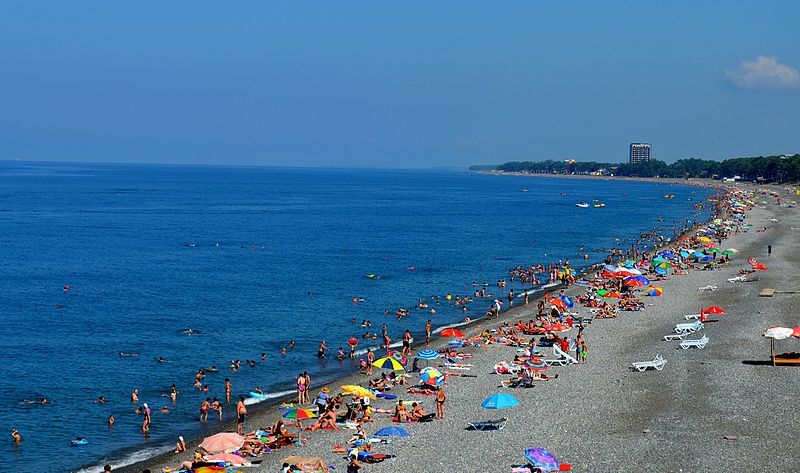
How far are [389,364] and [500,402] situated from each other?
8783 millimetres

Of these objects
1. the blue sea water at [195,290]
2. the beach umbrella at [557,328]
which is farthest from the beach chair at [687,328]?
the blue sea water at [195,290]

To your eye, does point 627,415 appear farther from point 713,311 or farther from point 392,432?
point 713,311

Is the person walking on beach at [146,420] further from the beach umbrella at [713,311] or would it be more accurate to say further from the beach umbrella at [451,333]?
the beach umbrella at [713,311]

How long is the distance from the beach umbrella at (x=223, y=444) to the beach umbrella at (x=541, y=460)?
31.0 ft

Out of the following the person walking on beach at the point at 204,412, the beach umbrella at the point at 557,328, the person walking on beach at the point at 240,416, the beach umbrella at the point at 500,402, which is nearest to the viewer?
the beach umbrella at the point at 500,402

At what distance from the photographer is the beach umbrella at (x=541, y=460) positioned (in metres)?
22.6

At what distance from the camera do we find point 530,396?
3177 centimetres

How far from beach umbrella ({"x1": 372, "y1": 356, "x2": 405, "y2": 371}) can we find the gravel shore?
1.43m

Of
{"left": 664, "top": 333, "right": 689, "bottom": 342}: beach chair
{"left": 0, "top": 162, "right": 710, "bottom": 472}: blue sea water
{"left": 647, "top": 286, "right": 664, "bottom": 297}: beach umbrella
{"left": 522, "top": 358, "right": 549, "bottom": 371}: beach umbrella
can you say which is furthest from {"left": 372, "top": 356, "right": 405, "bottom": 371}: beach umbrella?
{"left": 647, "top": 286, "right": 664, "bottom": 297}: beach umbrella

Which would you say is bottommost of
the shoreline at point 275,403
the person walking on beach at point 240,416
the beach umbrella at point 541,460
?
the shoreline at point 275,403

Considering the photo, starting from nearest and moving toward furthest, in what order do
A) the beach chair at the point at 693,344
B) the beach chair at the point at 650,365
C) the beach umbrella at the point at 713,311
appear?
the beach chair at the point at 650,365 < the beach chair at the point at 693,344 < the beach umbrella at the point at 713,311

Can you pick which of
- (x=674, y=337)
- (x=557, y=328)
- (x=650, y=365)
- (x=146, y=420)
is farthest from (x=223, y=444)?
(x=674, y=337)

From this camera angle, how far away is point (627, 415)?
2834 cm

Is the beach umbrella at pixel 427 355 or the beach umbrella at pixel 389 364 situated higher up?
the beach umbrella at pixel 427 355
